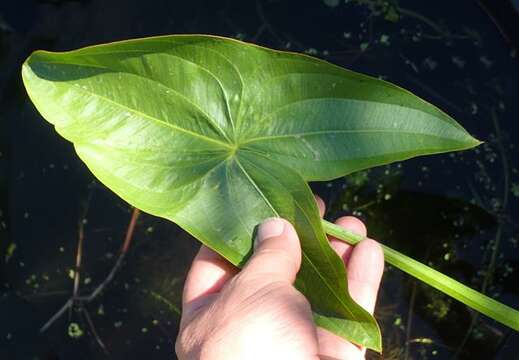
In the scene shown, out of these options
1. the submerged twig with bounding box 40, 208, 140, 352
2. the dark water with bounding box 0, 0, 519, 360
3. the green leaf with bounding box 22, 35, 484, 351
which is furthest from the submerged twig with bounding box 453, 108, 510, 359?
the submerged twig with bounding box 40, 208, 140, 352

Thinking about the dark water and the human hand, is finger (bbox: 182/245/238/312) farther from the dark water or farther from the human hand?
→ the dark water

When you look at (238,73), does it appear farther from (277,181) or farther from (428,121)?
(428,121)

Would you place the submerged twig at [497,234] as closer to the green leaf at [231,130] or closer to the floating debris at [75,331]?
the green leaf at [231,130]

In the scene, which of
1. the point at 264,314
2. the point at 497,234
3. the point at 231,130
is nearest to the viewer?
the point at 264,314

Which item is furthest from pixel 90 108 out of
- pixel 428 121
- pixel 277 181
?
pixel 428 121

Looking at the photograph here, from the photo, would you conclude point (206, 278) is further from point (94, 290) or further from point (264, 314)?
point (94, 290)

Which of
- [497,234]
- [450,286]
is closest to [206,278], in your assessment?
[450,286]

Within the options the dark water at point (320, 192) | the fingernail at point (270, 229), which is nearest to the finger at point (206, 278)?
the fingernail at point (270, 229)
